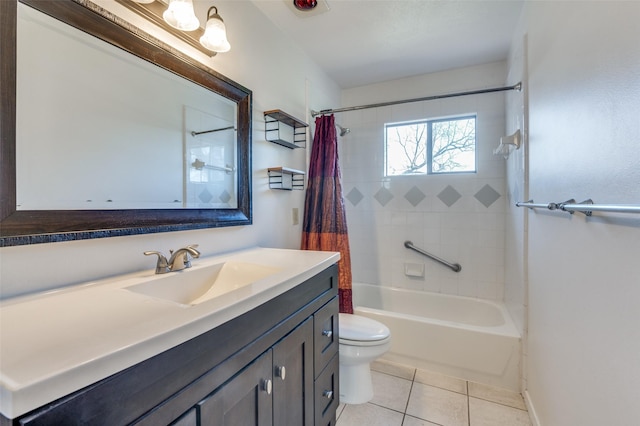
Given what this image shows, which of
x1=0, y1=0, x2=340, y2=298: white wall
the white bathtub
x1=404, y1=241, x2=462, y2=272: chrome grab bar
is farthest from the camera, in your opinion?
x1=404, y1=241, x2=462, y2=272: chrome grab bar

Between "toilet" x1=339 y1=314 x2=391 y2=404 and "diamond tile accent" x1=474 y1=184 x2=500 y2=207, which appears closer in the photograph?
"toilet" x1=339 y1=314 x2=391 y2=404

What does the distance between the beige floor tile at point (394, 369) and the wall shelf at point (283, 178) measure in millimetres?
1453

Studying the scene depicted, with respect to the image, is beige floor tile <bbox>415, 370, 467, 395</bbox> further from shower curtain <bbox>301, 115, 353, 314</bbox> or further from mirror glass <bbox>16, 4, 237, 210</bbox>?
mirror glass <bbox>16, 4, 237, 210</bbox>

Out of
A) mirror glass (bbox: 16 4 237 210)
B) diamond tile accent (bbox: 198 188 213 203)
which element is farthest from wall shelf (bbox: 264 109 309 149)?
diamond tile accent (bbox: 198 188 213 203)

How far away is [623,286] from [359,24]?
1.89 metres

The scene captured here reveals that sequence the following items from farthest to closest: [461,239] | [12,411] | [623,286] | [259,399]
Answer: [461,239]
[259,399]
[623,286]
[12,411]

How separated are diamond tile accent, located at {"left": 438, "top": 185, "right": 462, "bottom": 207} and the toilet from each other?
1.35 m

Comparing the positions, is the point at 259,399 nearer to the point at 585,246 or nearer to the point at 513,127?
the point at 585,246

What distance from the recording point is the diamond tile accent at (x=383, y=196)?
275cm

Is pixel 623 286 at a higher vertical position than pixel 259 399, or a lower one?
higher

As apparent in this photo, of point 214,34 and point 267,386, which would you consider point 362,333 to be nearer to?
point 267,386

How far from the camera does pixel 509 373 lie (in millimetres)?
1802

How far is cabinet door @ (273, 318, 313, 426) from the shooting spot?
0.92 metres

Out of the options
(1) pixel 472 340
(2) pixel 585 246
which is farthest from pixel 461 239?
(2) pixel 585 246
